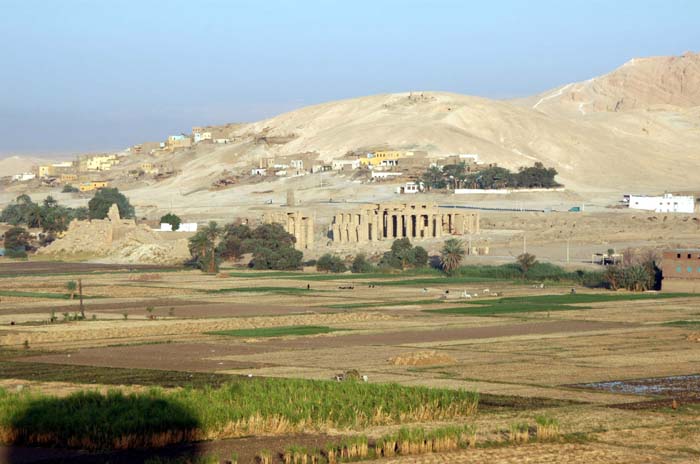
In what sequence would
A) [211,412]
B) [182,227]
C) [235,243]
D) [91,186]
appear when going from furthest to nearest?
[91,186]
[182,227]
[235,243]
[211,412]

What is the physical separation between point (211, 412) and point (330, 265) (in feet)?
201

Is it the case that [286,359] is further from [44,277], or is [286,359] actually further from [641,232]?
[641,232]

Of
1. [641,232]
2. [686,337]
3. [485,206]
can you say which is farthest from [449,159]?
[686,337]

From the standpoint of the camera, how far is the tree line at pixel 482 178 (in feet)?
438

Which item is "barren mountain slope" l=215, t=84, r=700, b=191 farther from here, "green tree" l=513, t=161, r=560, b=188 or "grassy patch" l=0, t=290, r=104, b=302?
"grassy patch" l=0, t=290, r=104, b=302

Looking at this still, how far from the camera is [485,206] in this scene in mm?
119312

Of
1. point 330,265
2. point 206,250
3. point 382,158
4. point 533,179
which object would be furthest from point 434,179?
point 206,250

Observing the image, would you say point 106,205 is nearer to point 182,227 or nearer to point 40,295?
point 182,227

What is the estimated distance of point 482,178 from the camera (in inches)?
5335

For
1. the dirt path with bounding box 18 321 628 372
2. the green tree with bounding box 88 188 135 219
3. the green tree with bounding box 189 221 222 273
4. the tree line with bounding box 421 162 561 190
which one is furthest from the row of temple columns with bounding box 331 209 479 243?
the dirt path with bounding box 18 321 628 372

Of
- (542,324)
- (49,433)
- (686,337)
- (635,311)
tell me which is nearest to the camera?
(49,433)

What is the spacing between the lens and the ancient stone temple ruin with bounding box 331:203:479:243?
10006 cm

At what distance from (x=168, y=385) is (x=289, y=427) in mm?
6933

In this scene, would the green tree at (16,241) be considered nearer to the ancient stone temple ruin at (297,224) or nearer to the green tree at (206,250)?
the ancient stone temple ruin at (297,224)
